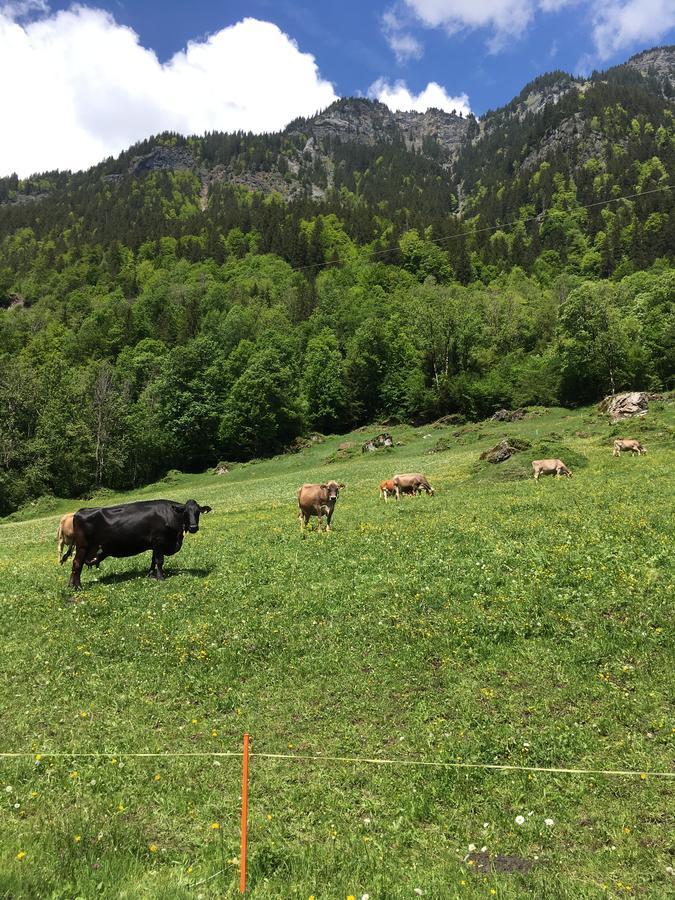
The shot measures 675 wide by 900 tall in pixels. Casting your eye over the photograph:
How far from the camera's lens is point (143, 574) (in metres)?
17.7

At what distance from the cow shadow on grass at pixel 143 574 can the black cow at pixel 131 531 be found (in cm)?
41

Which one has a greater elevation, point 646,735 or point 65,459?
point 65,459

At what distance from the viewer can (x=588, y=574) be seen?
12.7 m

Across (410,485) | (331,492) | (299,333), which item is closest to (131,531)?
(331,492)

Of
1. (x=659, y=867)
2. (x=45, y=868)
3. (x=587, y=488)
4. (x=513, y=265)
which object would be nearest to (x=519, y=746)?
(x=659, y=867)

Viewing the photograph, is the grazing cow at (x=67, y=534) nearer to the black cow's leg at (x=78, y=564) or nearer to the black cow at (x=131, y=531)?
the black cow at (x=131, y=531)

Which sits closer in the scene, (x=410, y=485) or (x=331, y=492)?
(x=331, y=492)

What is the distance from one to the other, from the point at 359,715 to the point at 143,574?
431 inches

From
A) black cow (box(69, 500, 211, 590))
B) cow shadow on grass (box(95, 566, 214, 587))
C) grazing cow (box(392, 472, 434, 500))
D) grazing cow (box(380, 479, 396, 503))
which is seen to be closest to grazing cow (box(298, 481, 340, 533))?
cow shadow on grass (box(95, 566, 214, 587))

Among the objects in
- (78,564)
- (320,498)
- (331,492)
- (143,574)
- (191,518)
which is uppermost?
(191,518)

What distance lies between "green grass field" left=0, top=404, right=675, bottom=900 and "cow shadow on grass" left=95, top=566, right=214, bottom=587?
4.5 inches

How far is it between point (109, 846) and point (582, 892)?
526cm

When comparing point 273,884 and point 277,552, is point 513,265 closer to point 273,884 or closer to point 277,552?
point 277,552

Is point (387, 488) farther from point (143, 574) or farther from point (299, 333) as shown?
point (299, 333)
